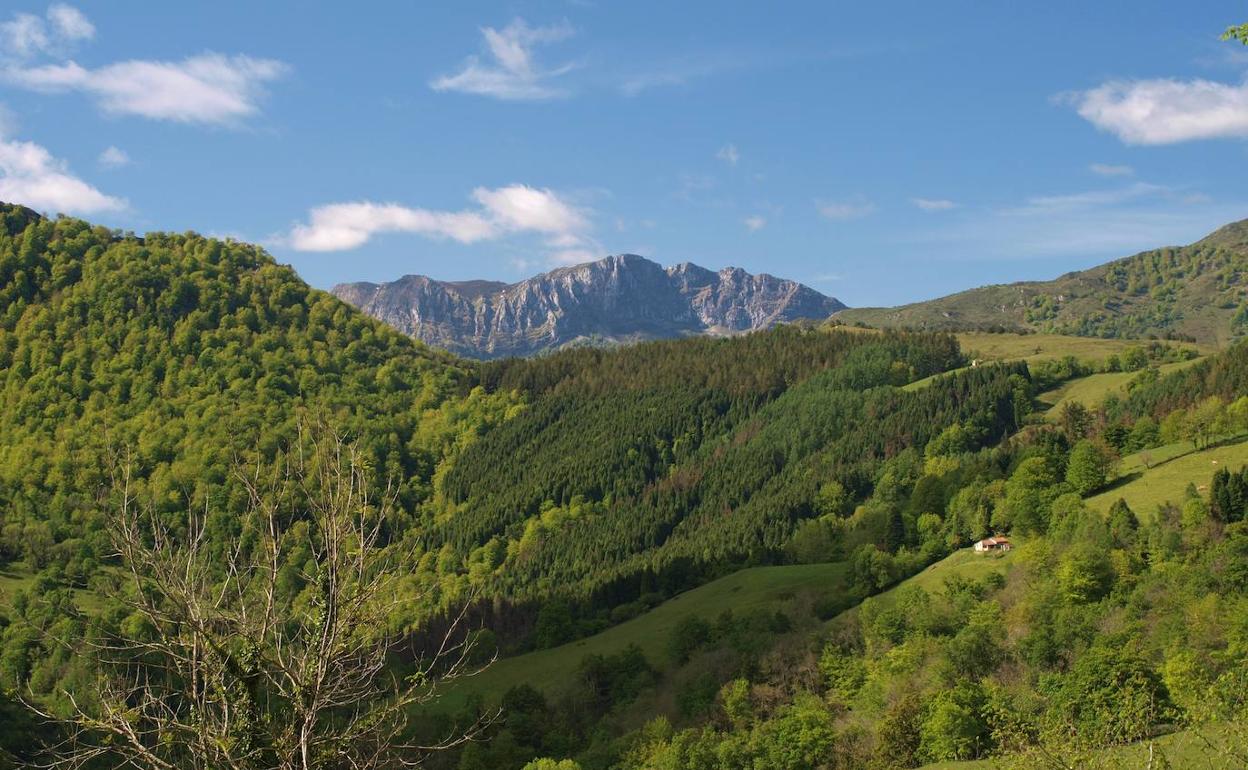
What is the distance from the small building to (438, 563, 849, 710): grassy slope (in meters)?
19.8

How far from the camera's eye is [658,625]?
168m

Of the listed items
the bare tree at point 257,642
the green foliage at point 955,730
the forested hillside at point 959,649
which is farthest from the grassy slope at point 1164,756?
the bare tree at point 257,642

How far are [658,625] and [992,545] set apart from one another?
52144 mm

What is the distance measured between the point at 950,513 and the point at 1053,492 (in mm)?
20191

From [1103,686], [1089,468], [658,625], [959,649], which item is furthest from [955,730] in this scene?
[658,625]

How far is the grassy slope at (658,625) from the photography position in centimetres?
15600

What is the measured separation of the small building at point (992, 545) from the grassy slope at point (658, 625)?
65.0 feet

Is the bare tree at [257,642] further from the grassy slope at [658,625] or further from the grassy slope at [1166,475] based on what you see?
the grassy slope at [1166,475]

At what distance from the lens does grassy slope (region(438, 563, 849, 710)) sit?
156 meters

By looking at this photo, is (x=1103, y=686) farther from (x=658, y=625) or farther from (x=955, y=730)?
(x=658, y=625)

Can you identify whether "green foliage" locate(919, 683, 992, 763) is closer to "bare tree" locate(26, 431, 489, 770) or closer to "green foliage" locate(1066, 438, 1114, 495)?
"green foliage" locate(1066, 438, 1114, 495)

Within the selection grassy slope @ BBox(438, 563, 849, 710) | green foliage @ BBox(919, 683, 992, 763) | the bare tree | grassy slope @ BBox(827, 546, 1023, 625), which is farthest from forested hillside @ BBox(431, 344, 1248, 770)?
the bare tree

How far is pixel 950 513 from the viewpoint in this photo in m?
172

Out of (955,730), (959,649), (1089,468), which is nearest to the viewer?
(955,730)
